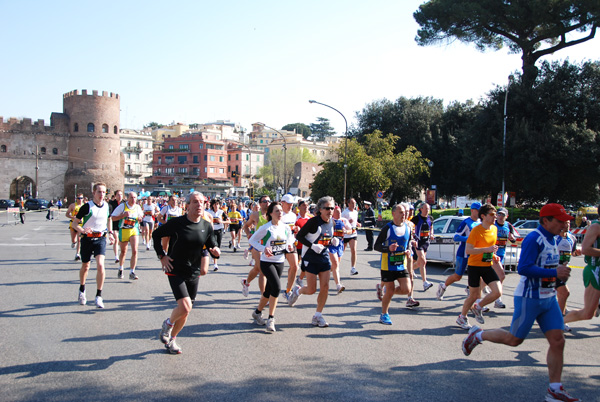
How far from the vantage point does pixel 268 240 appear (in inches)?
285

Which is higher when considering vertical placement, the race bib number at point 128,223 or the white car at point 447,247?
the race bib number at point 128,223

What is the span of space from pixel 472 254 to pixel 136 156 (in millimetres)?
113546

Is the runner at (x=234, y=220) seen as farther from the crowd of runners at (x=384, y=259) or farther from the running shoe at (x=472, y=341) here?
the running shoe at (x=472, y=341)

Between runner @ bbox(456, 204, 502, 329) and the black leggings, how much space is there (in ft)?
8.50

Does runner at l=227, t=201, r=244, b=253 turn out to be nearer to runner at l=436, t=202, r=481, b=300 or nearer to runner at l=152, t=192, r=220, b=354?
runner at l=436, t=202, r=481, b=300

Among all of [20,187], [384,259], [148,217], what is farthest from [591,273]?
[20,187]

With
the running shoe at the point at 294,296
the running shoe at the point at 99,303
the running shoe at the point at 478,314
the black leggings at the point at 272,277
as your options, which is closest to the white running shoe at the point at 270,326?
the black leggings at the point at 272,277

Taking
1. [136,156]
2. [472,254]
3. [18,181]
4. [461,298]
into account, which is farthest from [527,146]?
[136,156]

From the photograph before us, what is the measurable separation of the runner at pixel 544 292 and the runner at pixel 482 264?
7.25 ft

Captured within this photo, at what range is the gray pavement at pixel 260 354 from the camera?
4750mm

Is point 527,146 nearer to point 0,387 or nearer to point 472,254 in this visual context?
point 472,254

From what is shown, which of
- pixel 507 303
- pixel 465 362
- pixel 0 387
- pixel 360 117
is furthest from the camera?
pixel 360 117

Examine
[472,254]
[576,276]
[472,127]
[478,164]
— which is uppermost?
[472,127]

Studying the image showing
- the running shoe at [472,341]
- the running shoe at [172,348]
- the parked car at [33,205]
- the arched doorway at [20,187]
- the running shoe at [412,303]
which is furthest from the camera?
the arched doorway at [20,187]
